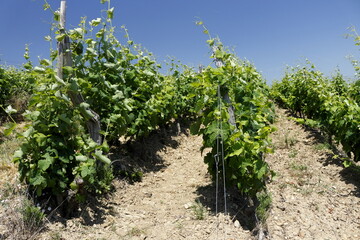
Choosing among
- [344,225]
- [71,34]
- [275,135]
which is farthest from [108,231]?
[275,135]

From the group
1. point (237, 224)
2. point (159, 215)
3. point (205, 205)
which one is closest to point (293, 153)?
point (205, 205)

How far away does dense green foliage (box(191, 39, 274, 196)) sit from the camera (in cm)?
321

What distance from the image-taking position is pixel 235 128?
339 centimetres

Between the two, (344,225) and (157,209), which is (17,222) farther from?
(344,225)

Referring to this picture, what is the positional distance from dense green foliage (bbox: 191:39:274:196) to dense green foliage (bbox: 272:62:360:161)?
1772mm

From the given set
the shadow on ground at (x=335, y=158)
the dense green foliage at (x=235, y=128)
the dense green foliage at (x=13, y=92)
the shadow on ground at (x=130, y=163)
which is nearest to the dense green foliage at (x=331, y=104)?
the shadow on ground at (x=335, y=158)

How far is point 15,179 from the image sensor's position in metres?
3.39

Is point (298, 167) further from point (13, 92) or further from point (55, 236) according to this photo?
point (13, 92)

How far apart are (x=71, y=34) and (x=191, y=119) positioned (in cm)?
604

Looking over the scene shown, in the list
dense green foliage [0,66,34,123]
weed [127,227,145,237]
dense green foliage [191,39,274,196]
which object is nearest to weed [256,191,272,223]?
dense green foliage [191,39,274,196]

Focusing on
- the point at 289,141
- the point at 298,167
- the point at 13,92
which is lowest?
the point at 298,167

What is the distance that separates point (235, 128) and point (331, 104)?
3.25 metres

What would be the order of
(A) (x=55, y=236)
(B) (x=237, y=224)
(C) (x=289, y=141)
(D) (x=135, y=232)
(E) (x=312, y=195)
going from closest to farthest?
1. (A) (x=55, y=236)
2. (D) (x=135, y=232)
3. (B) (x=237, y=224)
4. (E) (x=312, y=195)
5. (C) (x=289, y=141)

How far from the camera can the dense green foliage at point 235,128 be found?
3.21 m
